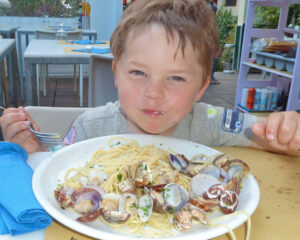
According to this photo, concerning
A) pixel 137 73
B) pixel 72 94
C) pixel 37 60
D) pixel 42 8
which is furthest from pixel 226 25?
pixel 137 73

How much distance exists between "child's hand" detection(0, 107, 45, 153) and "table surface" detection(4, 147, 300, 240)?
0.20 meters

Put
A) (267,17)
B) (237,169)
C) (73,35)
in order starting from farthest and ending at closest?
1. (267,17)
2. (73,35)
3. (237,169)

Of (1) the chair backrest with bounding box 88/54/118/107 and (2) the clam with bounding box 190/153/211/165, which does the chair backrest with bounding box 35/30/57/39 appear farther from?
(2) the clam with bounding box 190/153/211/165

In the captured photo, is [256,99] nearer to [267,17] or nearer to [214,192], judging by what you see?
[214,192]

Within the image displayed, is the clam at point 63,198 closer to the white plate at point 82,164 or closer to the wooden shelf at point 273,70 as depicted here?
the white plate at point 82,164

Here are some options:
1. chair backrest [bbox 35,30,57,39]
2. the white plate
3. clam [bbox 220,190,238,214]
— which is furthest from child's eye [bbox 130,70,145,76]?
chair backrest [bbox 35,30,57,39]

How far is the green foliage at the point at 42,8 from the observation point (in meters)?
7.55

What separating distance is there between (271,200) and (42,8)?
8.07m

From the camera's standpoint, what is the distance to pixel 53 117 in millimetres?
1663

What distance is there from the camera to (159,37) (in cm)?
114

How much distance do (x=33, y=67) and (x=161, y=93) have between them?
2.40 m

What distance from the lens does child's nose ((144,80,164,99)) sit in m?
1.08

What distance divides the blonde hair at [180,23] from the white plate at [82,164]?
1.20 ft

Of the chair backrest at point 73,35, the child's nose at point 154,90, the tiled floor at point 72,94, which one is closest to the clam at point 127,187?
the child's nose at point 154,90
